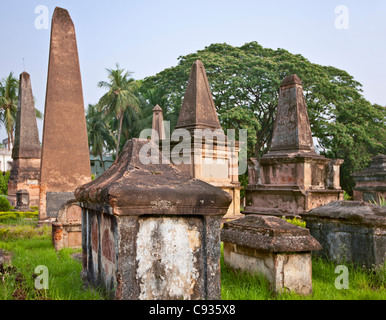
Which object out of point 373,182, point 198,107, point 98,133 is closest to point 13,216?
point 198,107

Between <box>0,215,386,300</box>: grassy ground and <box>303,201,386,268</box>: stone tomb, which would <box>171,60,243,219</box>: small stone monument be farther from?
<box>0,215,386,300</box>: grassy ground

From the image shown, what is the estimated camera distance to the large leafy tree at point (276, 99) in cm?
2047

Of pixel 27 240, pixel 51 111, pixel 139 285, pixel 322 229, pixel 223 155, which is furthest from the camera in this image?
pixel 223 155

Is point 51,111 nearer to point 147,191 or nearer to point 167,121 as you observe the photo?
point 147,191

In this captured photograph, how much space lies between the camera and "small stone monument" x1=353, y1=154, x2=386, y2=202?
1230 cm

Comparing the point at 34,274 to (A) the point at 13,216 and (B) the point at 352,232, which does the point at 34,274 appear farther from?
(A) the point at 13,216

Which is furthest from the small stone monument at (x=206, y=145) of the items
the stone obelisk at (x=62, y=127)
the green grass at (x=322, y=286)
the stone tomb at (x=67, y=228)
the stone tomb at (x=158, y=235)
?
the stone tomb at (x=158, y=235)

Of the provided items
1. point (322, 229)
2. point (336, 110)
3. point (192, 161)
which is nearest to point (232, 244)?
point (322, 229)

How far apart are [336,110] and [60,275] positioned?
65.7 ft

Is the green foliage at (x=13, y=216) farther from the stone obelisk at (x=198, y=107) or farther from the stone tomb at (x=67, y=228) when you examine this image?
the stone obelisk at (x=198, y=107)

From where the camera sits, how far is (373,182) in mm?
12625

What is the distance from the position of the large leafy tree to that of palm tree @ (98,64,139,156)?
8763mm

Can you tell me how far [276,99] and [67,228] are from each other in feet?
55.1

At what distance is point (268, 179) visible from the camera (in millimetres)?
10109
